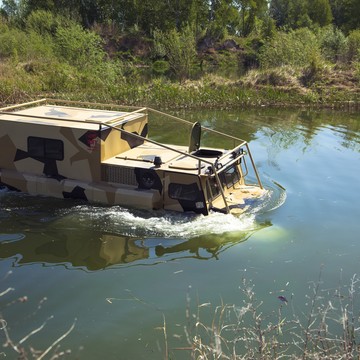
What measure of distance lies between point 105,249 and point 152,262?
3.75 ft

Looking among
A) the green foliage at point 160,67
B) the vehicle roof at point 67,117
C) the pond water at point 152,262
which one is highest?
the vehicle roof at point 67,117

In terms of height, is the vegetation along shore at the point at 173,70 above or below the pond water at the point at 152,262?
above

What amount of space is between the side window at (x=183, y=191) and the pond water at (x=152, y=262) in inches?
16.9

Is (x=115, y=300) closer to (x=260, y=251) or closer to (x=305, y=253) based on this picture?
(x=260, y=251)

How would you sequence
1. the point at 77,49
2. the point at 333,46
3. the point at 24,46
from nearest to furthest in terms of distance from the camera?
the point at 77,49, the point at 24,46, the point at 333,46

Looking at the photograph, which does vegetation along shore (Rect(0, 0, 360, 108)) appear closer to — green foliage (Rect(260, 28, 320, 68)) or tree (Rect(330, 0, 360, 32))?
green foliage (Rect(260, 28, 320, 68))

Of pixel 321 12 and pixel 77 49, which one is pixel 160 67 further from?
pixel 321 12

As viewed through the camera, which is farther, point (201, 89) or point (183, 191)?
point (201, 89)

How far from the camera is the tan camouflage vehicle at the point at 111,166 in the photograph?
453 inches

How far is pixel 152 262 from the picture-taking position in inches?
391

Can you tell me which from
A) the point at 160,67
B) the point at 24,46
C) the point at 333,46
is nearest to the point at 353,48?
the point at 333,46

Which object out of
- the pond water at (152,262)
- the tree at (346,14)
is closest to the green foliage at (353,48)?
the pond water at (152,262)

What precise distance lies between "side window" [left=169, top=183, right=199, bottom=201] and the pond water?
43cm

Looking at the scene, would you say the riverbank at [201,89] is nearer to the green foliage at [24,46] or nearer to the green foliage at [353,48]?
the green foliage at [24,46]
